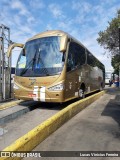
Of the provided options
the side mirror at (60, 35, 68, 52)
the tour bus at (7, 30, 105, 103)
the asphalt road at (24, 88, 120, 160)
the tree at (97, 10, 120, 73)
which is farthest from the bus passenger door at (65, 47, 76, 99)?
the tree at (97, 10, 120, 73)

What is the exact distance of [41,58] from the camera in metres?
10.3

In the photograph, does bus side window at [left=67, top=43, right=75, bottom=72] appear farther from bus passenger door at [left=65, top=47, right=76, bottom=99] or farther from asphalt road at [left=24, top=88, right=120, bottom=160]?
asphalt road at [left=24, top=88, right=120, bottom=160]

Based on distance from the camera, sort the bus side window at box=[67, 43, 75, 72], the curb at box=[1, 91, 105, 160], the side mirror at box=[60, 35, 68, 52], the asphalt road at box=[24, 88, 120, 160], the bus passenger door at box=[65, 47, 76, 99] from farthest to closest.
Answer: the bus side window at box=[67, 43, 75, 72]
the bus passenger door at box=[65, 47, 76, 99]
the side mirror at box=[60, 35, 68, 52]
the asphalt road at box=[24, 88, 120, 160]
the curb at box=[1, 91, 105, 160]

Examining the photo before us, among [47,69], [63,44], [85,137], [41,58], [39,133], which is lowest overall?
[85,137]

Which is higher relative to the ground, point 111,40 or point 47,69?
point 111,40

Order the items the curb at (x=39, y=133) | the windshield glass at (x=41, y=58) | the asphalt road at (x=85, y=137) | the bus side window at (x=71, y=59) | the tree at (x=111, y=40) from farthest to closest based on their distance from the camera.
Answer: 1. the tree at (x=111, y=40)
2. the bus side window at (x=71, y=59)
3. the windshield glass at (x=41, y=58)
4. the asphalt road at (x=85, y=137)
5. the curb at (x=39, y=133)

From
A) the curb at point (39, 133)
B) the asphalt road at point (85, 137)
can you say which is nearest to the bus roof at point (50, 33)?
the curb at point (39, 133)

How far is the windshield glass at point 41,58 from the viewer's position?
9999mm

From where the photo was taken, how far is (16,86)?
10664mm

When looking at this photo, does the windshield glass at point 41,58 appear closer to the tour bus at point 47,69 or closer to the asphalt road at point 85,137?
the tour bus at point 47,69

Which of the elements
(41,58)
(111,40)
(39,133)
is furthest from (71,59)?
(111,40)

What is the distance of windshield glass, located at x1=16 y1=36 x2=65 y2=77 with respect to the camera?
32.8ft

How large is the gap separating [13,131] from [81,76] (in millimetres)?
6402

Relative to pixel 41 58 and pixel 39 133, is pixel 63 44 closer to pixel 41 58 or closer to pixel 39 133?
pixel 41 58
